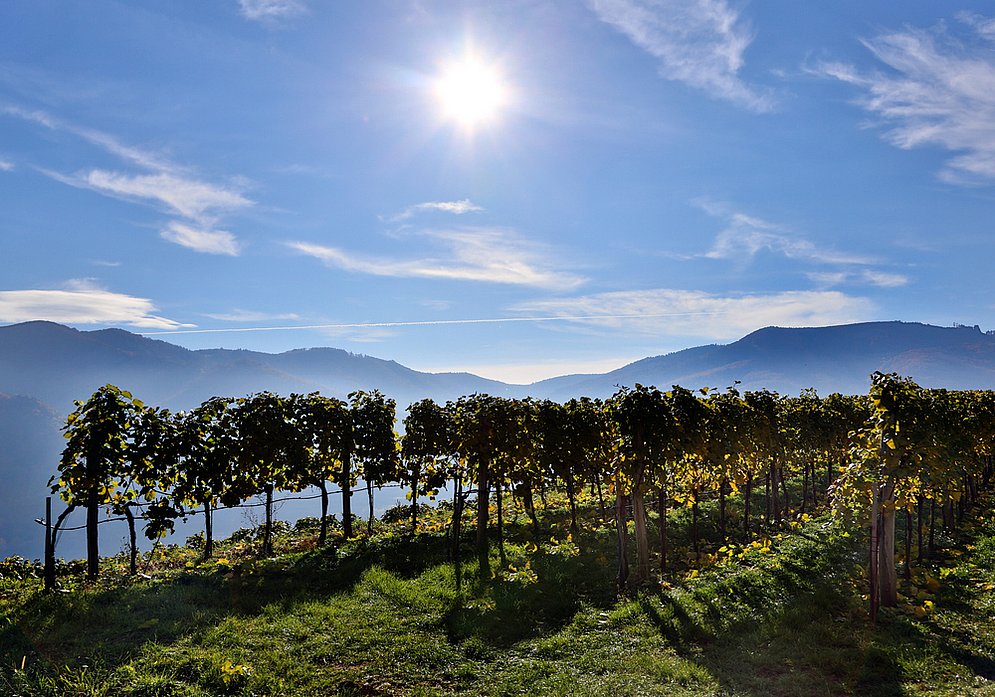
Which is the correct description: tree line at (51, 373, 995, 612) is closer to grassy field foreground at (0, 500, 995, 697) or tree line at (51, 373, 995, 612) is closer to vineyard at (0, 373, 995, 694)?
vineyard at (0, 373, 995, 694)

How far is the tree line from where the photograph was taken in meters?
13.5

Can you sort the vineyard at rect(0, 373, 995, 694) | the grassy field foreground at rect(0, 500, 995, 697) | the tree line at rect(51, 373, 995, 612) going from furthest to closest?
the tree line at rect(51, 373, 995, 612)
the vineyard at rect(0, 373, 995, 694)
the grassy field foreground at rect(0, 500, 995, 697)

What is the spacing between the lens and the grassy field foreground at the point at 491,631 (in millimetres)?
9508

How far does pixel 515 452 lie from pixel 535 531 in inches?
150

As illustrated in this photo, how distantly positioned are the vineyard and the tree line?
8cm

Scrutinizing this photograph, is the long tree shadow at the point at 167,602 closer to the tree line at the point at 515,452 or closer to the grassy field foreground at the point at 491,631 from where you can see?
the grassy field foreground at the point at 491,631

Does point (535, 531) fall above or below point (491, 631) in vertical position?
below

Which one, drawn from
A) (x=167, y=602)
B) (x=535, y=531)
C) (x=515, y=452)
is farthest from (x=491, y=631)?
(x=535, y=531)

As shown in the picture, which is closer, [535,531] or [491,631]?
[491,631]

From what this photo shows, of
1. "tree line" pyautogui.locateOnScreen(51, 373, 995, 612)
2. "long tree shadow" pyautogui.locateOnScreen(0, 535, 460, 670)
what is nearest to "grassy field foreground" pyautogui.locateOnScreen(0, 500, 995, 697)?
"long tree shadow" pyautogui.locateOnScreen(0, 535, 460, 670)

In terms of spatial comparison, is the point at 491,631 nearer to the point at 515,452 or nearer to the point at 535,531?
the point at 515,452

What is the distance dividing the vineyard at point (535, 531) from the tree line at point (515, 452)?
76 millimetres

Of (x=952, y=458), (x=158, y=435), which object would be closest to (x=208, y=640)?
(x=158, y=435)

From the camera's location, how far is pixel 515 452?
19453 millimetres
